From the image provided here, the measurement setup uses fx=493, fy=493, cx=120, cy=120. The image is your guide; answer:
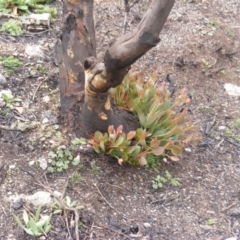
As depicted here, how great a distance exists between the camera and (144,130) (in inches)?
103

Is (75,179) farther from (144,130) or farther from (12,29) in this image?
(12,29)

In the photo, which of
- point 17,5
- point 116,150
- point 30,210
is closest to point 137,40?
point 116,150

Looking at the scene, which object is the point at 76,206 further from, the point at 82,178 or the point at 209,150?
the point at 209,150

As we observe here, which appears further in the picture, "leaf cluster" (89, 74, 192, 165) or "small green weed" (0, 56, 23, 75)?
"small green weed" (0, 56, 23, 75)

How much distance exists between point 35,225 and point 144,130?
79cm

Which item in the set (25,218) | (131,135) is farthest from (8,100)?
(25,218)

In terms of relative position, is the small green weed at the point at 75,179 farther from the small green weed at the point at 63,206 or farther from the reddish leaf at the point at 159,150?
the reddish leaf at the point at 159,150

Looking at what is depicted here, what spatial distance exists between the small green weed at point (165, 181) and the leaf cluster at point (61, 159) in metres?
0.43

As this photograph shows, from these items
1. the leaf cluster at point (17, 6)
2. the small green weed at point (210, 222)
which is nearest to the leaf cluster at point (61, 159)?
the small green weed at point (210, 222)

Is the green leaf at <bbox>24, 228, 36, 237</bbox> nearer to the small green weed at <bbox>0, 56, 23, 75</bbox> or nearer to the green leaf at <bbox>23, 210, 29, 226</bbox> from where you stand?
the green leaf at <bbox>23, 210, 29, 226</bbox>

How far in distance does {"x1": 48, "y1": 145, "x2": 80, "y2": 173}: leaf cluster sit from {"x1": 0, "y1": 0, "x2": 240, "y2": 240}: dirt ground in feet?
0.11

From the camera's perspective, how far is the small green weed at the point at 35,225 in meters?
2.15

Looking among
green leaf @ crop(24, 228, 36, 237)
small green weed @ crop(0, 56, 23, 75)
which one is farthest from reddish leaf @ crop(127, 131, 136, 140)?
small green weed @ crop(0, 56, 23, 75)

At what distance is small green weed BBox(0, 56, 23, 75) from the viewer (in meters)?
3.28
